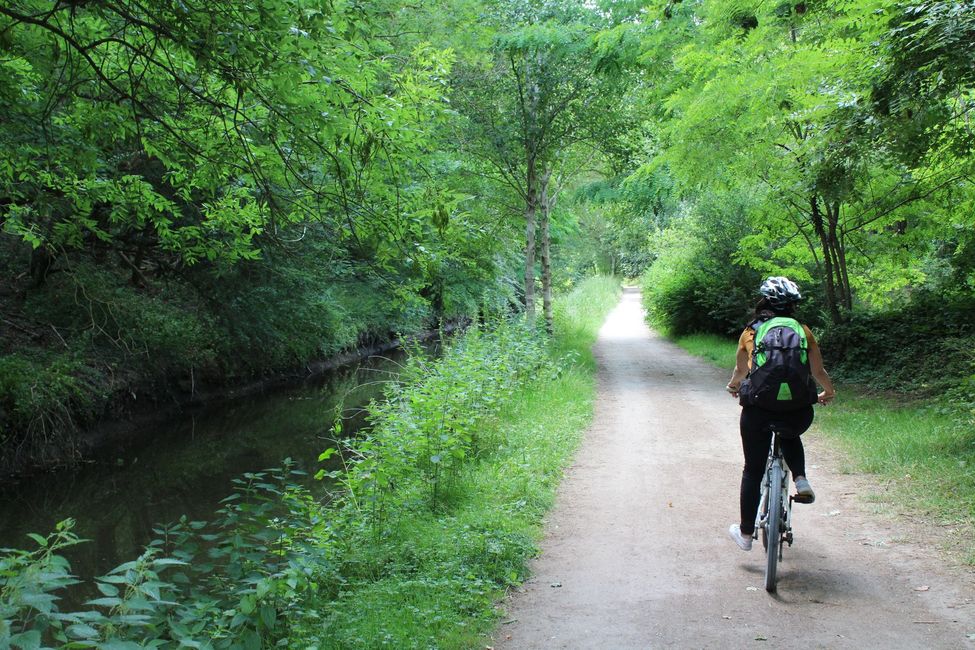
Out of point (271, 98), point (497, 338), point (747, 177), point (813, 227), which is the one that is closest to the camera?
point (271, 98)

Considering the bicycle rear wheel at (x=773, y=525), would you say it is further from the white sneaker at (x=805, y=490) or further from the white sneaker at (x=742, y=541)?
the white sneaker at (x=742, y=541)

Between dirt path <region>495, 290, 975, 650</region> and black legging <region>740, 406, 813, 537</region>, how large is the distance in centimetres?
58

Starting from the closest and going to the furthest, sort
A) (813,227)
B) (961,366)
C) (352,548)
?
(352,548) < (961,366) < (813,227)

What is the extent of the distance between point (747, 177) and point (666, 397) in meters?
4.28

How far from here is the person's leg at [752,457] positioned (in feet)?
17.2

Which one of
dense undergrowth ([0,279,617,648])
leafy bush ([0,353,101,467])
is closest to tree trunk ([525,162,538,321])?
dense undergrowth ([0,279,617,648])

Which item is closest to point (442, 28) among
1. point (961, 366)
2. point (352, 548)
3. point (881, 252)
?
point (881, 252)

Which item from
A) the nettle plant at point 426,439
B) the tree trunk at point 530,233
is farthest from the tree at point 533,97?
the nettle plant at point 426,439

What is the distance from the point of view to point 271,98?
5.22 metres

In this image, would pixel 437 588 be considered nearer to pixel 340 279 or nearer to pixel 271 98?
pixel 271 98

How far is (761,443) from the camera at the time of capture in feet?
17.3

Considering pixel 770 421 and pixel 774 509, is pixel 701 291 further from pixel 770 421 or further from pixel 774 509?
pixel 774 509

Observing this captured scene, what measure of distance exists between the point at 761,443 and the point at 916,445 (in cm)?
451

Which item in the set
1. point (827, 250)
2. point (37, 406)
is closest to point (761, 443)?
point (37, 406)
